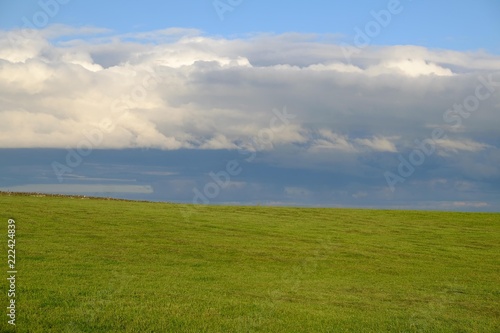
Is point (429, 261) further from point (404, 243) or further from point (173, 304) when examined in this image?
point (173, 304)

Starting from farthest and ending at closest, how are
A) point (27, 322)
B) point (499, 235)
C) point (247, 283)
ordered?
point (499, 235) < point (247, 283) < point (27, 322)

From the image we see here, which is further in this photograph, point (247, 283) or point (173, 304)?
point (247, 283)

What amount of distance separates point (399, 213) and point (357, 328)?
55736mm

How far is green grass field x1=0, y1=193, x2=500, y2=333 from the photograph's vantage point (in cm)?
1764

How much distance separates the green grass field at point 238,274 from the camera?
17641mm

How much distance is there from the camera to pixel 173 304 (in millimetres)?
18953

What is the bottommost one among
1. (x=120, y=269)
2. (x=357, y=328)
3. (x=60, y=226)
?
(x=357, y=328)

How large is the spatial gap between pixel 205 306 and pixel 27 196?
5385cm

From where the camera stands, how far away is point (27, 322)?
15688mm

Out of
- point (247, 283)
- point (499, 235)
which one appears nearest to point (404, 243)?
point (499, 235)

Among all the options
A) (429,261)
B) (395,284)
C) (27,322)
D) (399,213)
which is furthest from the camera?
(399,213)

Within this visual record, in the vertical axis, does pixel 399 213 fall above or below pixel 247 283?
above

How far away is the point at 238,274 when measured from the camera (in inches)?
1078

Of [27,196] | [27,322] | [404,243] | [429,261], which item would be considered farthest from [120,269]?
[27,196]
